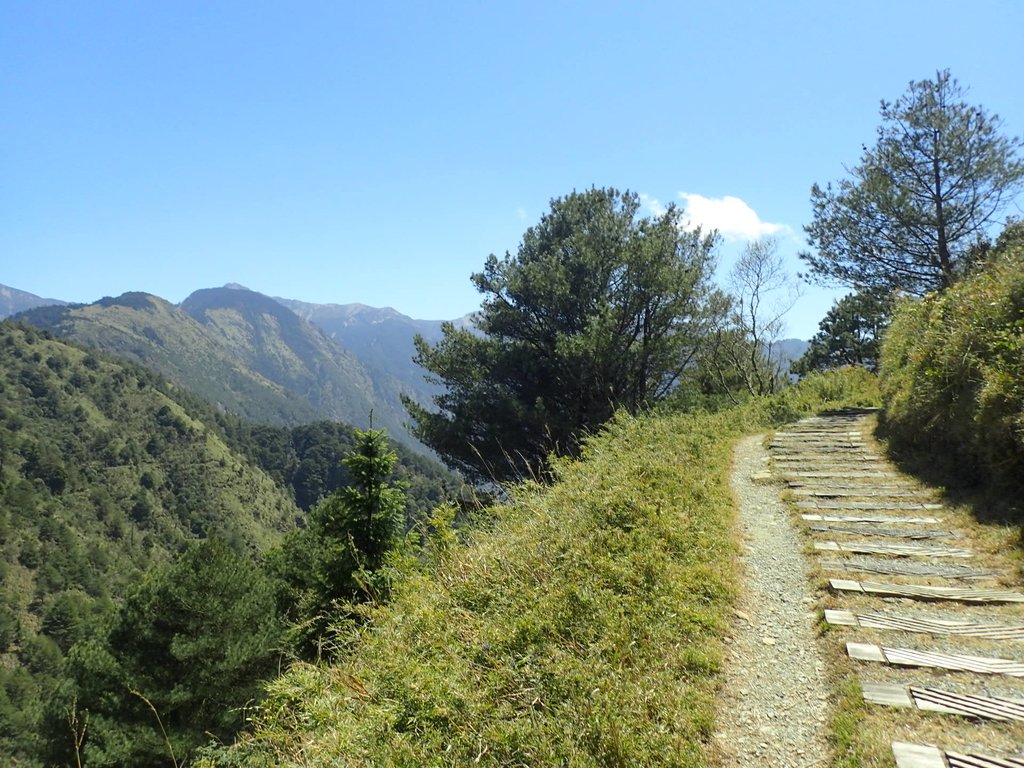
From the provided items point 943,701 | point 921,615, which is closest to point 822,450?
point 921,615

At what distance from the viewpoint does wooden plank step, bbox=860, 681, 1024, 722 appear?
9.74 feet

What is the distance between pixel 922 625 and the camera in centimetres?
403

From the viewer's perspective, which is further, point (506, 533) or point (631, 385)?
point (631, 385)

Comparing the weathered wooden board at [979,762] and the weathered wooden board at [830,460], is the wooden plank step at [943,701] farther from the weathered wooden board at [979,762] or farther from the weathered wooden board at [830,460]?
the weathered wooden board at [830,460]

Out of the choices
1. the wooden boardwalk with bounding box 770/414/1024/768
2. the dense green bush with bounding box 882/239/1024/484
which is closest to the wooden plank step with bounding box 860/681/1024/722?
the wooden boardwalk with bounding box 770/414/1024/768

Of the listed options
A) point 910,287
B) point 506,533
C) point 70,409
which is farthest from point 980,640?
point 70,409

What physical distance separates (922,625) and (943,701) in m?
1.06

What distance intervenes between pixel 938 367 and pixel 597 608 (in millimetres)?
6831

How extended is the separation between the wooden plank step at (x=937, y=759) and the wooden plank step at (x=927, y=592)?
2058 mm

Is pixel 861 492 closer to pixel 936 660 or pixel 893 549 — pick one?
pixel 893 549

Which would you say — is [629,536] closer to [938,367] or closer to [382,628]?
[382,628]

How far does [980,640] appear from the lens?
12.4ft

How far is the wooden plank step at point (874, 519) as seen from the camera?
6.17 meters

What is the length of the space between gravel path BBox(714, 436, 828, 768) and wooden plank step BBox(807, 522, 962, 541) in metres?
0.36
